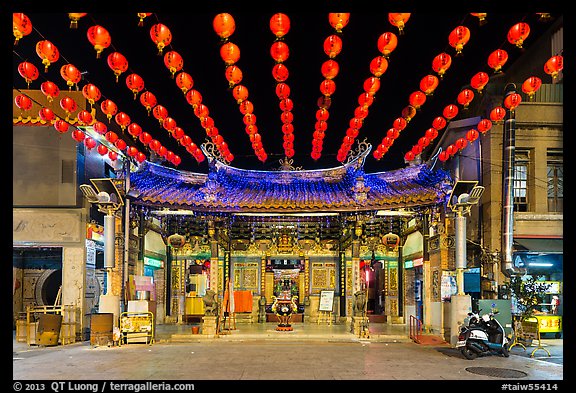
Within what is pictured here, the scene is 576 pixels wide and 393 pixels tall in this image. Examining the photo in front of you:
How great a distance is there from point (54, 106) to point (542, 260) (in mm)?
17812

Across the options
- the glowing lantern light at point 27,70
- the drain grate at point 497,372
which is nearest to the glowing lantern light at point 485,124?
the drain grate at point 497,372

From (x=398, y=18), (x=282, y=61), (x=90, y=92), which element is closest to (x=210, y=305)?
(x=90, y=92)

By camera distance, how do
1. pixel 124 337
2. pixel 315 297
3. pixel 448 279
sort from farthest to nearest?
pixel 315 297 → pixel 448 279 → pixel 124 337

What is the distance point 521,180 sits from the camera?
69.5ft

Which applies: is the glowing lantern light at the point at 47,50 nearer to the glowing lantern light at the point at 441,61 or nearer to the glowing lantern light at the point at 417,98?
the glowing lantern light at the point at 441,61

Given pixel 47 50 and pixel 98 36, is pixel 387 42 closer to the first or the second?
pixel 98 36

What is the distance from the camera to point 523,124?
20.7 m

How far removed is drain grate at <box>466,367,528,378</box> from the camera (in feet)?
38.9

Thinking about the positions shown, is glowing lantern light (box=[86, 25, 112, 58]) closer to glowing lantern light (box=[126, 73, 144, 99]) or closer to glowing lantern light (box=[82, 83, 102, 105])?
glowing lantern light (box=[126, 73, 144, 99])

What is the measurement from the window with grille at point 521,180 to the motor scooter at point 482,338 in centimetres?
735

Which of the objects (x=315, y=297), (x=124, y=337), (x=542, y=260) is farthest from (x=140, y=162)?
(x=542, y=260)

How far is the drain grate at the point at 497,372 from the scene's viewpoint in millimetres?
11844

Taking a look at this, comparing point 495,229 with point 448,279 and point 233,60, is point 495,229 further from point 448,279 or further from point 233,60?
point 233,60

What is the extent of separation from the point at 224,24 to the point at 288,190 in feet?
40.0
